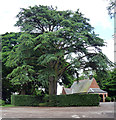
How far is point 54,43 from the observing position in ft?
70.6

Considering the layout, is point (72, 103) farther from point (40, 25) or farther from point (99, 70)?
point (40, 25)

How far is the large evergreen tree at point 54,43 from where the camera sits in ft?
66.7

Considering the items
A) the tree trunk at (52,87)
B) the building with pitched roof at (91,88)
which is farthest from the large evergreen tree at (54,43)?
the building with pitched roof at (91,88)

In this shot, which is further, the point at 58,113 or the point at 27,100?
the point at 27,100

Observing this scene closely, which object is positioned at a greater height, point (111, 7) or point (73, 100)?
point (111, 7)

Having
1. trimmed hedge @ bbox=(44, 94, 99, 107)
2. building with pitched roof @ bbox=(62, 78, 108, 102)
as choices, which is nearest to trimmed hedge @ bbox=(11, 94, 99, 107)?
trimmed hedge @ bbox=(44, 94, 99, 107)

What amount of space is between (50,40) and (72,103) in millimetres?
8030

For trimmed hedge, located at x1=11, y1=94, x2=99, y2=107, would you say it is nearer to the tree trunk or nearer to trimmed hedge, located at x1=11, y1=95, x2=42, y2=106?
trimmed hedge, located at x1=11, y1=95, x2=42, y2=106

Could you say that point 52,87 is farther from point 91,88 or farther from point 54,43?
point 91,88

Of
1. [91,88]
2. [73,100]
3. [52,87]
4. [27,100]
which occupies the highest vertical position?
[52,87]

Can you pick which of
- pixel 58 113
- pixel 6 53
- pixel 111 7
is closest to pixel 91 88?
pixel 6 53

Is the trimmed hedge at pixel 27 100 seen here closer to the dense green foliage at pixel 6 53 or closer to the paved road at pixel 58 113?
the dense green foliage at pixel 6 53

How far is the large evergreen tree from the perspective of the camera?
66.7ft

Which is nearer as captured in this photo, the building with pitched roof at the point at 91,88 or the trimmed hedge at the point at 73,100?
the trimmed hedge at the point at 73,100
